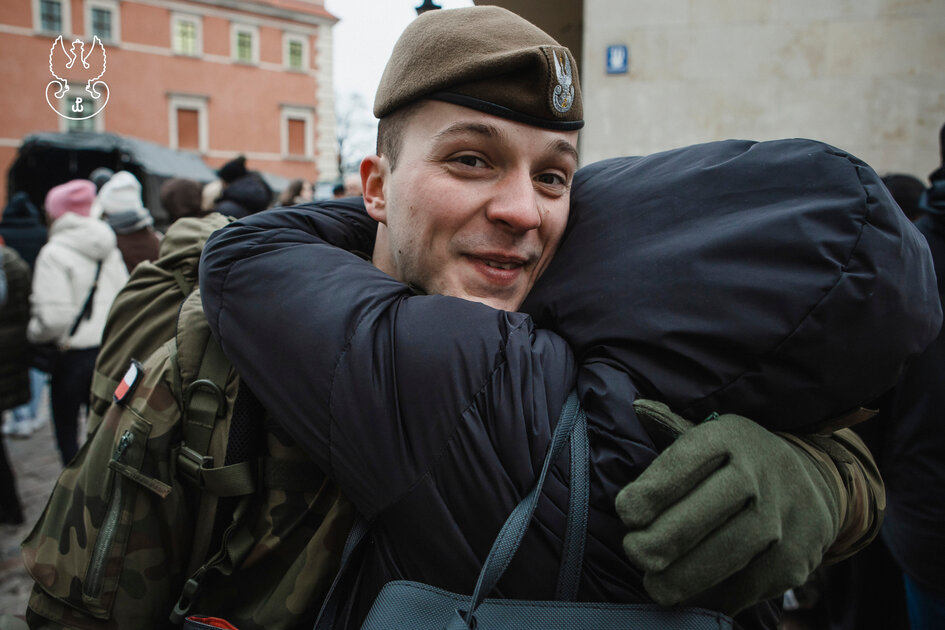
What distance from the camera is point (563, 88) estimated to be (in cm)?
121

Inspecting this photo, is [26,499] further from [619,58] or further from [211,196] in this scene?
[619,58]

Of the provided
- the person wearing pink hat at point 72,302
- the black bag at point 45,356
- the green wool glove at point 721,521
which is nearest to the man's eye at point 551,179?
the green wool glove at point 721,521

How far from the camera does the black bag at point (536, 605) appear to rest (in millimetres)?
816

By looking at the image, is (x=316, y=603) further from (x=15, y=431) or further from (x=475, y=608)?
(x=15, y=431)

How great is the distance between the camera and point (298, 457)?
46.5 inches

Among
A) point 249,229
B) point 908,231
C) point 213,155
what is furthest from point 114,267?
point 213,155

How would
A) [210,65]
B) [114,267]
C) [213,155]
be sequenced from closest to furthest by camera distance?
[114,267] < [210,65] < [213,155]

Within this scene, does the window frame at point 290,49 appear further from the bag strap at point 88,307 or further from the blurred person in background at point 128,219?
the bag strap at point 88,307

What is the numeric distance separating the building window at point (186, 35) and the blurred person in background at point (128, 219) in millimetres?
16783

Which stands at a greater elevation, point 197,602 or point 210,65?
point 210,65

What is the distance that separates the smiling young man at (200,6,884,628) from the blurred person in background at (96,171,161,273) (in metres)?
3.87

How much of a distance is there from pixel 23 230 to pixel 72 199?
134 centimetres

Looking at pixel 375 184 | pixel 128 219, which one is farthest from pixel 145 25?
pixel 375 184

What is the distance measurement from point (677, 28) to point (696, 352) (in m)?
5.45
